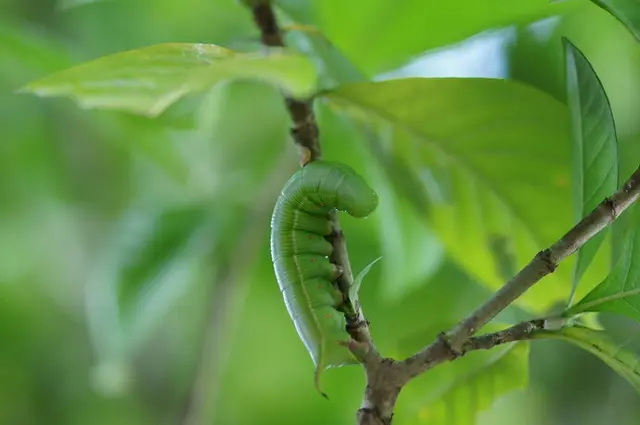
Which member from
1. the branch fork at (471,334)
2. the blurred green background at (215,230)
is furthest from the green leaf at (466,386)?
the branch fork at (471,334)

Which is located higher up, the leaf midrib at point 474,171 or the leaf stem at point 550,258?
the leaf midrib at point 474,171

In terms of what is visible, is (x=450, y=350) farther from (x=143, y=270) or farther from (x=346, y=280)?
(x=143, y=270)

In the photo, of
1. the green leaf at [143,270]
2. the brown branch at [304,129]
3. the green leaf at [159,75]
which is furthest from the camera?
the green leaf at [143,270]

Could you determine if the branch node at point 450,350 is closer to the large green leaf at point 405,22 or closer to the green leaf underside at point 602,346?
the green leaf underside at point 602,346

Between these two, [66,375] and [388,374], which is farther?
[66,375]

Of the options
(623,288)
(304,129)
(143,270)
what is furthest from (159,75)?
(143,270)

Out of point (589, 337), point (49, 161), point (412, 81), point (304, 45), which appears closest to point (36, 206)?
point (49, 161)

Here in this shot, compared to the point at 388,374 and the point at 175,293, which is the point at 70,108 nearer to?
the point at 175,293
